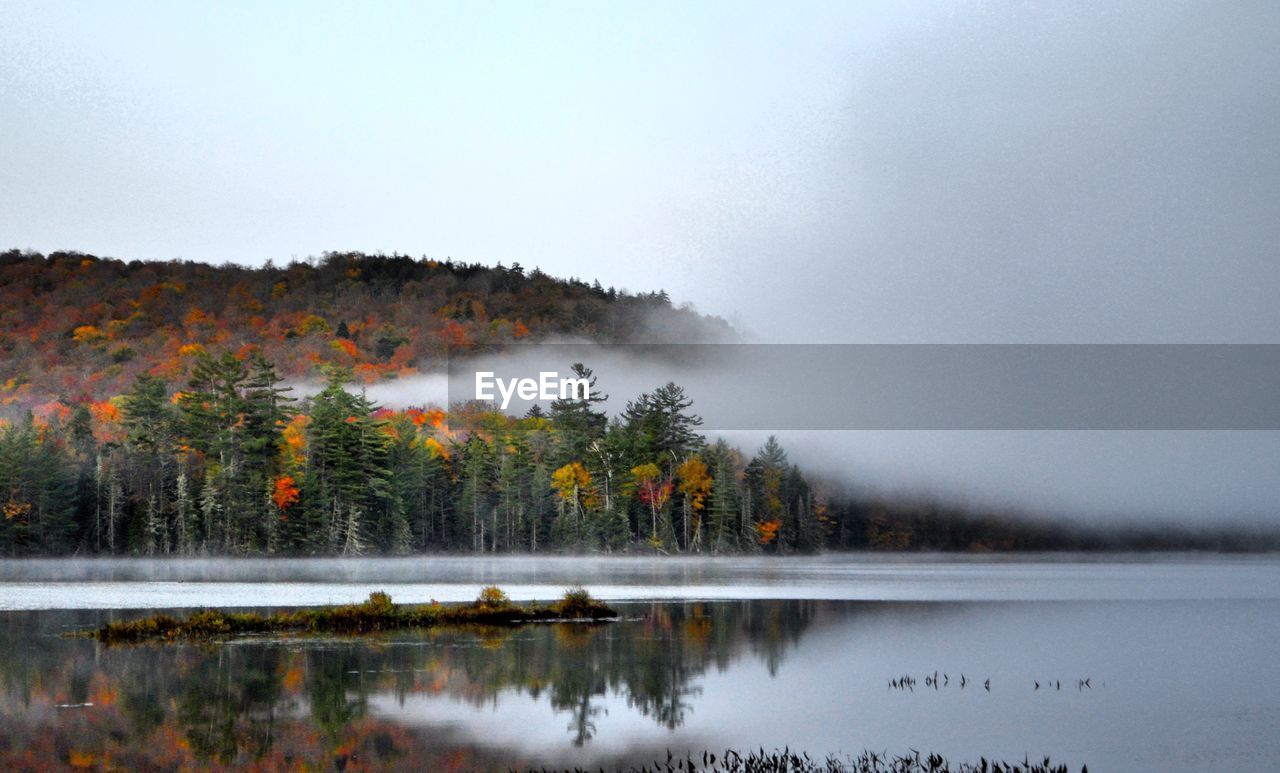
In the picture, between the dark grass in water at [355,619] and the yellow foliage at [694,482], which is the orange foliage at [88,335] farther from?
the dark grass in water at [355,619]

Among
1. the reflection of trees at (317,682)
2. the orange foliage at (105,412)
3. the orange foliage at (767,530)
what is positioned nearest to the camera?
the reflection of trees at (317,682)

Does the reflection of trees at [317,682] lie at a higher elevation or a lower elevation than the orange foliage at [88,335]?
lower

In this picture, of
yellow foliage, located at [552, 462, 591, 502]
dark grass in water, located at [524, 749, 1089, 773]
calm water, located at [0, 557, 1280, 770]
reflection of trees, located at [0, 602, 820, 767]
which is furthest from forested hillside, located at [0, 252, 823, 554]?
dark grass in water, located at [524, 749, 1089, 773]

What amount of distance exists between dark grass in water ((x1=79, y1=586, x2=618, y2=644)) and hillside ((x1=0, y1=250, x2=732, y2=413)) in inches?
4434

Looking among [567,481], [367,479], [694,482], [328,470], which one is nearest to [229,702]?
[328,470]

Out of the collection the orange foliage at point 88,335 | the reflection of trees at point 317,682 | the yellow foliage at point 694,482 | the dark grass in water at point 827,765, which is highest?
the orange foliage at point 88,335

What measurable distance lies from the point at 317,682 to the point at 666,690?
221 inches

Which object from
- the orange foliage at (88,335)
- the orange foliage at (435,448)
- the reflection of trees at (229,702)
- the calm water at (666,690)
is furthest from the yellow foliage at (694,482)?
the reflection of trees at (229,702)

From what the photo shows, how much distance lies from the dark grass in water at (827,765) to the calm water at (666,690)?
0.65 meters

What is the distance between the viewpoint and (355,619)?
114 ft

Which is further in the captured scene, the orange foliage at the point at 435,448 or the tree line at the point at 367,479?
the orange foliage at the point at 435,448

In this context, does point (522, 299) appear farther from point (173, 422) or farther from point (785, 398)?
point (173, 422)

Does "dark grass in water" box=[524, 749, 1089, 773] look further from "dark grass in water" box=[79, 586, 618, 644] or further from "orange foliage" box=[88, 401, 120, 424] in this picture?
"orange foliage" box=[88, 401, 120, 424]

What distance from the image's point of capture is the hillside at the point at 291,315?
152 meters
